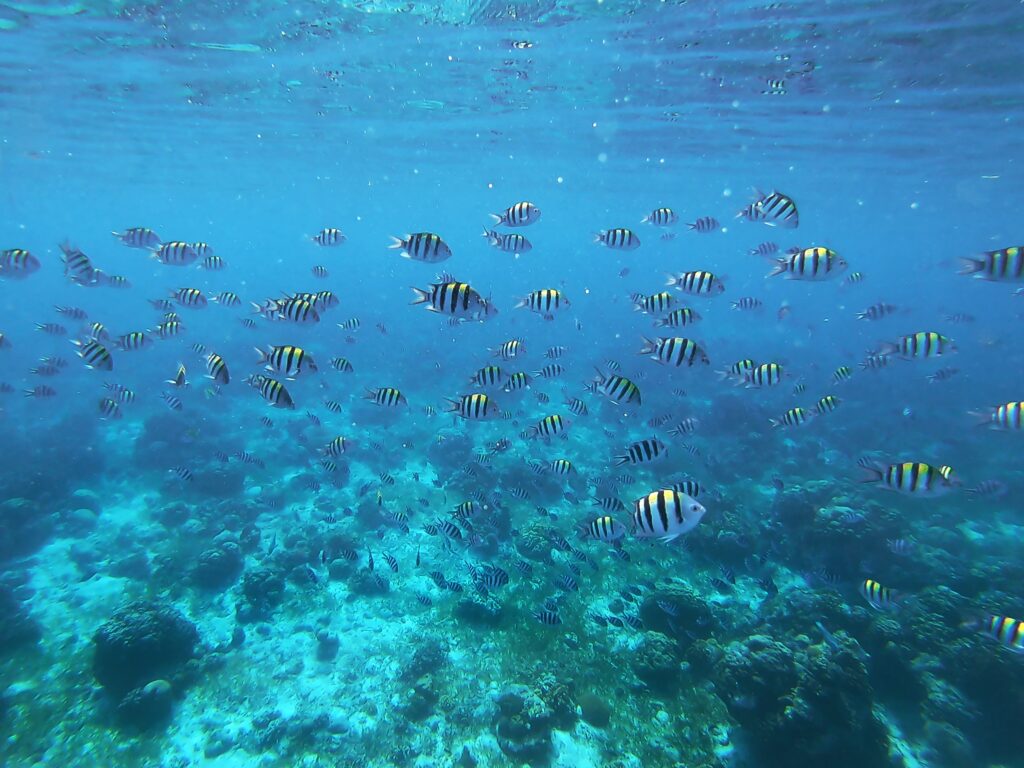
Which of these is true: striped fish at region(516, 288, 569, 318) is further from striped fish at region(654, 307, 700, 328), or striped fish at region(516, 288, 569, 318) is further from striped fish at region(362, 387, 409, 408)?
striped fish at region(362, 387, 409, 408)

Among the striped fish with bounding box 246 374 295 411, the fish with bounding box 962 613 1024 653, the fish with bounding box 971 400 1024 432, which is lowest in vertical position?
the fish with bounding box 962 613 1024 653

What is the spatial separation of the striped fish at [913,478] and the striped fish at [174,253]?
10.5 m

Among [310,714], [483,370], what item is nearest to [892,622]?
[483,370]

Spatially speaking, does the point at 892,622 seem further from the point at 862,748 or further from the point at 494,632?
the point at 494,632

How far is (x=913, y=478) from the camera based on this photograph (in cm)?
533

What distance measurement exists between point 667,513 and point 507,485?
36.0 ft

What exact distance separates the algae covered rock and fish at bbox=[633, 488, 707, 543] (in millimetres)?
8881

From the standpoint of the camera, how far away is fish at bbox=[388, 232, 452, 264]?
247 inches

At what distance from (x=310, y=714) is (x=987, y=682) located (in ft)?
34.2

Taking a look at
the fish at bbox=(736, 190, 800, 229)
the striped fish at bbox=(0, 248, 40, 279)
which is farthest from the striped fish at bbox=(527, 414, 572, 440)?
the striped fish at bbox=(0, 248, 40, 279)

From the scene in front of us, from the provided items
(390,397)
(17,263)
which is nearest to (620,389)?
(390,397)

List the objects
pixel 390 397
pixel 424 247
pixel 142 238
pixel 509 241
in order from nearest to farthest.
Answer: pixel 424 247 < pixel 390 397 < pixel 509 241 < pixel 142 238

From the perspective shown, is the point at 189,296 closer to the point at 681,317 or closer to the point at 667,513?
the point at 681,317

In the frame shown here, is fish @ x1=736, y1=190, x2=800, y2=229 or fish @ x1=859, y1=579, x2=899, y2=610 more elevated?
fish @ x1=736, y1=190, x2=800, y2=229
